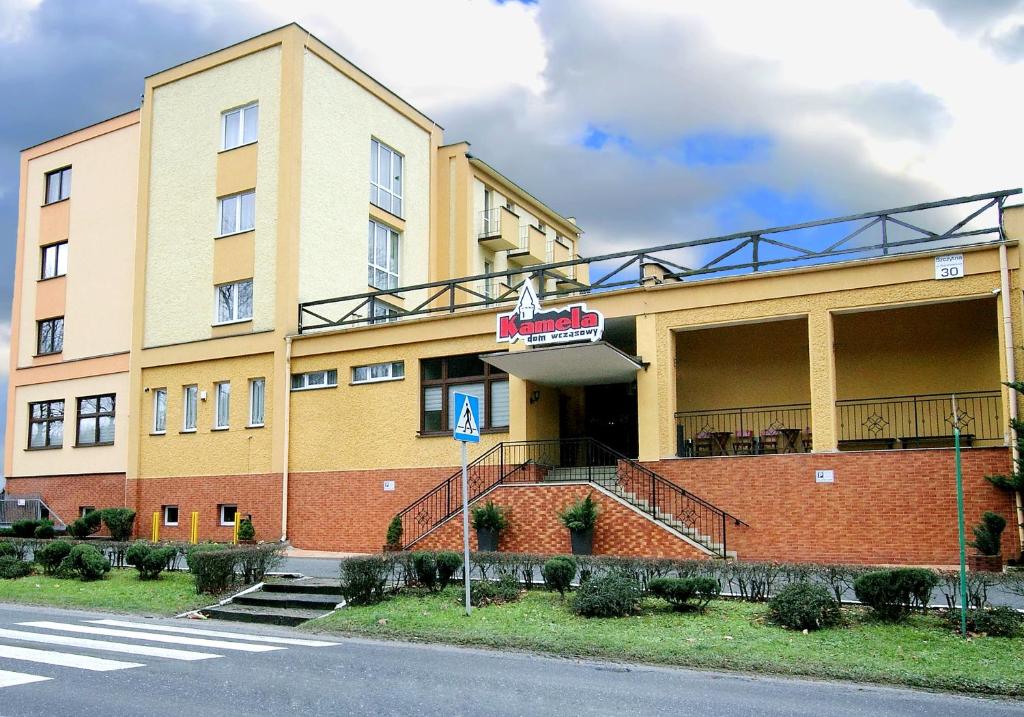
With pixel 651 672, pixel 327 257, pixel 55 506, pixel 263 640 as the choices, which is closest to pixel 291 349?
pixel 327 257

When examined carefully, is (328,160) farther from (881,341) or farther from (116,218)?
(881,341)

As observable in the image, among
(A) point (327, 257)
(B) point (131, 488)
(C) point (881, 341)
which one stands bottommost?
(B) point (131, 488)

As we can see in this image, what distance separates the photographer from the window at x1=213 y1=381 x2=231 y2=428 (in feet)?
90.6

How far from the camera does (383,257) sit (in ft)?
103

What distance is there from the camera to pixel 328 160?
2892 centimetres

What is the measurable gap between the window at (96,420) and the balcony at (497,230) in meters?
13.8

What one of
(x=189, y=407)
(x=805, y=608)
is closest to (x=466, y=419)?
(x=805, y=608)

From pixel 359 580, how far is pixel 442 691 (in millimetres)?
5631

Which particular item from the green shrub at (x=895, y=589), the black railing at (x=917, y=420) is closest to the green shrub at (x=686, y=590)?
the green shrub at (x=895, y=589)

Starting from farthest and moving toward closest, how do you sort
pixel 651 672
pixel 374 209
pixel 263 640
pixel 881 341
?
pixel 374 209 < pixel 881 341 < pixel 263 640 < pixel 651 672

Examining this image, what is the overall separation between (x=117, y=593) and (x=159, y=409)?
13.8 meters

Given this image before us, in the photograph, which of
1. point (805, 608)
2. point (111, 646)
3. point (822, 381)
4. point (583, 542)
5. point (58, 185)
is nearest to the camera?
point (805, 608)

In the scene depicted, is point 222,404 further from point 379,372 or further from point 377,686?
point 377,686

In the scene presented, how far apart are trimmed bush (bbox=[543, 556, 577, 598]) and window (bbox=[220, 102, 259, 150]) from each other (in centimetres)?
1953
